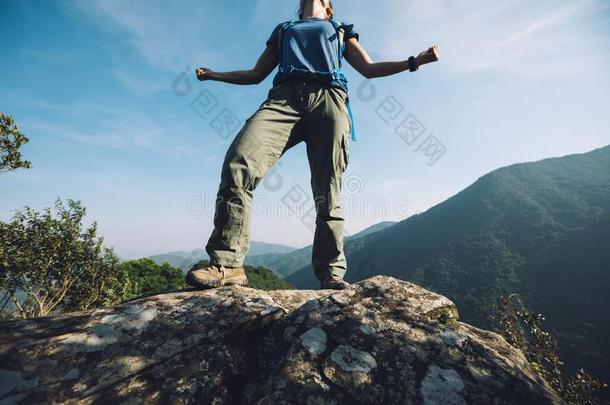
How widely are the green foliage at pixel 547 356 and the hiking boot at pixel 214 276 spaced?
5063mm

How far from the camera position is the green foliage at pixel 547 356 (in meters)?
5.90

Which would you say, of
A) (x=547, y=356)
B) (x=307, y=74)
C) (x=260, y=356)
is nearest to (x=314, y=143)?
(x=307, y=74)

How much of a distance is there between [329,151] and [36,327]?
270 cm

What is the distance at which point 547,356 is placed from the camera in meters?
6.91

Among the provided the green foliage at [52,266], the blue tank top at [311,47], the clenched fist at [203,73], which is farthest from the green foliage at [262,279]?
the blue tank top at [311,47]

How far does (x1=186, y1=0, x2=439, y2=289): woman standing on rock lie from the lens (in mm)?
2861

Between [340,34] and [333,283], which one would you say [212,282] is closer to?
[333,283]

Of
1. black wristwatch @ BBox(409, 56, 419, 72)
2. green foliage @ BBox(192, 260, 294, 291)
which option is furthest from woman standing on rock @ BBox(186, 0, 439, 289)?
green foliage @ BBox(192, 260, 294, 291)

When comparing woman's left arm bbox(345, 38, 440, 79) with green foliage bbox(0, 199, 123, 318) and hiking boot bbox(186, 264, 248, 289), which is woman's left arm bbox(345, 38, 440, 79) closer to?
hiking boot bbox(186, 264, 248, 289)

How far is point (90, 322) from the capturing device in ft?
6.93

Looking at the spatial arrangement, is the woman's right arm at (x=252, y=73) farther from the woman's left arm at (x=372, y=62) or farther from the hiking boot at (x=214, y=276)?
the hiking boot at (x=214, y=276)

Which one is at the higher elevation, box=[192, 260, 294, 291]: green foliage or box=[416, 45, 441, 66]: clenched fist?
box=[416, 45, 441, 66]: clenched fist

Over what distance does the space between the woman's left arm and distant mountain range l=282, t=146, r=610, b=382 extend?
67.1m

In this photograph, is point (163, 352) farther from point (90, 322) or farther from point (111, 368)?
point (90, 322)
